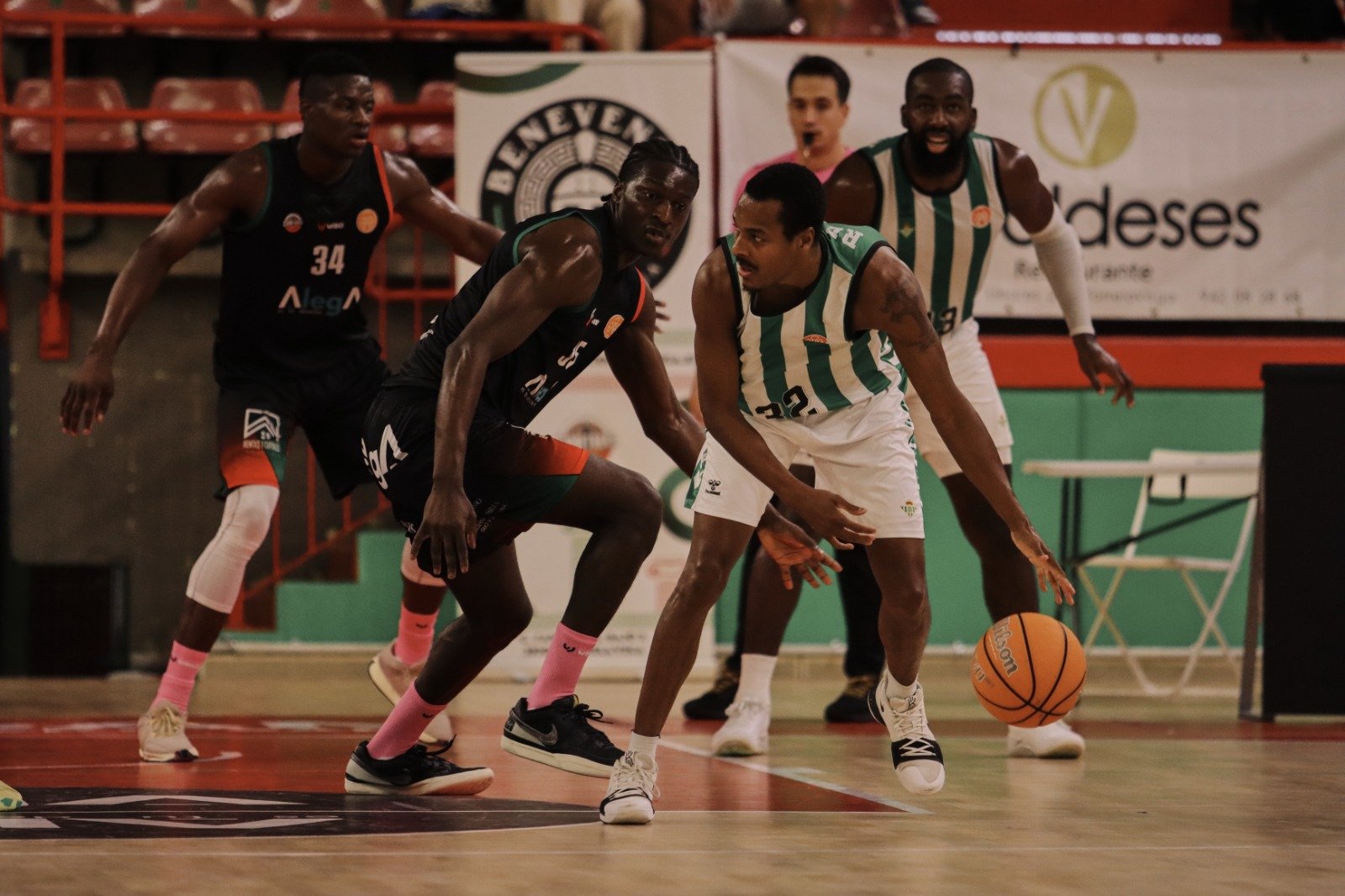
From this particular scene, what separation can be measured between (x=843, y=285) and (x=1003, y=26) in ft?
25.6

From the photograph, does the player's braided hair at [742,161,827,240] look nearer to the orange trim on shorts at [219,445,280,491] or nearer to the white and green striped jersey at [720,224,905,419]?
the white and green striped jersey at [720,224,905,419]

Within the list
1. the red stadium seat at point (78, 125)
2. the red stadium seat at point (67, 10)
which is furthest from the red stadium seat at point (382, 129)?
the red stadium seat at point (67, 10)

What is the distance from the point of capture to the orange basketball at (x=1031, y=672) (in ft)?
15.1

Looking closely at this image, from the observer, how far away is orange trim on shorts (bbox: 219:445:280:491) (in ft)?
18.0

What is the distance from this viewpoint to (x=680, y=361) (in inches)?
320

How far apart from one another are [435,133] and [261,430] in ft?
17.0

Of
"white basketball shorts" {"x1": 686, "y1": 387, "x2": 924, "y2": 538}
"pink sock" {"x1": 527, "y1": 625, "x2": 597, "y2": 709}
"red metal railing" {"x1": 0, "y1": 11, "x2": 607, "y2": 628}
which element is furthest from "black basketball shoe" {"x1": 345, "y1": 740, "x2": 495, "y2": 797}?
"red metal railing" {"x1": 0, "y1": 11, "x2": 607, "y2": 628}

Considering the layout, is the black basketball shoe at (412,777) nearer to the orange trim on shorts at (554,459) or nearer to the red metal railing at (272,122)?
the orange trim on shorts at (554,459)

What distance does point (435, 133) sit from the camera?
10383 millimetres

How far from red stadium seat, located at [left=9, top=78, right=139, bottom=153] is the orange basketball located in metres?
7.30

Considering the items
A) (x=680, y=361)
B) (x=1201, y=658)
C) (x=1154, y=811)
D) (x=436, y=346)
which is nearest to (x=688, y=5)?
(x=680, y=361)

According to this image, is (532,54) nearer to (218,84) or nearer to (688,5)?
(688,5)

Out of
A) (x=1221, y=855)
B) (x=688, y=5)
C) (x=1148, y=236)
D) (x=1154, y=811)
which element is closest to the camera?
(x=1221, y=855)

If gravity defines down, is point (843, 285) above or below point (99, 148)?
below
